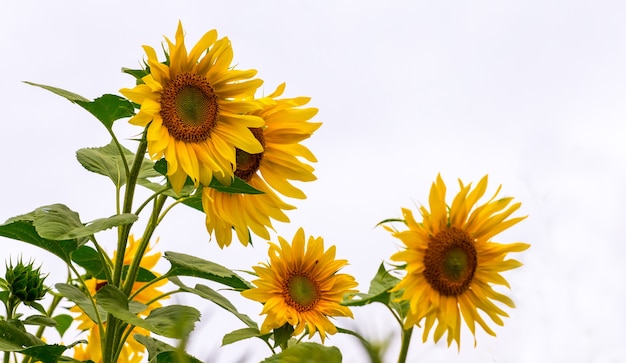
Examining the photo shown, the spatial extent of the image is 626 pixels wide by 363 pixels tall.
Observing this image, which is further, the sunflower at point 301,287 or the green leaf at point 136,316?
the sunflower at point 301,287

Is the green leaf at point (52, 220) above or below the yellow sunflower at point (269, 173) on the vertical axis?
below

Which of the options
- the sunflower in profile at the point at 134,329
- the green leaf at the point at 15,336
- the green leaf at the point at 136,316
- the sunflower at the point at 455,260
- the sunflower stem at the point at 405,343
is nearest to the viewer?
the sunflower stem at the point at 405,343

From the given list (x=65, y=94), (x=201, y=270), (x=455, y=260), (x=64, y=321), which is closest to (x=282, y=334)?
(x=201, y=270)

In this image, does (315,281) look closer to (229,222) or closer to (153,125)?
(229,222)

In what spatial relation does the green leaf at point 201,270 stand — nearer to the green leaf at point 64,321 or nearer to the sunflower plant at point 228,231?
the sunflower plant at point 228,231

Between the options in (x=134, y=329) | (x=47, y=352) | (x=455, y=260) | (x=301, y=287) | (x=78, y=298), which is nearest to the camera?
(x=455, y=260)

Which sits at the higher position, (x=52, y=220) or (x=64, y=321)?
(x=52, y=220)

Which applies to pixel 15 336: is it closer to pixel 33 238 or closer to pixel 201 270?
pixel 33 238

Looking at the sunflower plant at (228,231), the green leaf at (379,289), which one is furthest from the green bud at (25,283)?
the green leaf at (379,289)

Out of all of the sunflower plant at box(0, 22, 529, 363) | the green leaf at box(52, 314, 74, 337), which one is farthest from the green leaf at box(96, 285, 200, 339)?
the green leaf at box(52, 314, 74, 337)

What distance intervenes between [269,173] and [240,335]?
28cm

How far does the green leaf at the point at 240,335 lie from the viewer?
1.35 meters

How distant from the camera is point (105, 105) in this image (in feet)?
4.01

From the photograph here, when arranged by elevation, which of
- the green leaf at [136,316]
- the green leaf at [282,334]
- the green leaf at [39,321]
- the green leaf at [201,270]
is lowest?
the green leaf at [39,321]
